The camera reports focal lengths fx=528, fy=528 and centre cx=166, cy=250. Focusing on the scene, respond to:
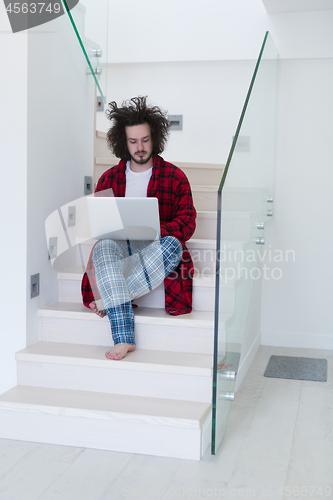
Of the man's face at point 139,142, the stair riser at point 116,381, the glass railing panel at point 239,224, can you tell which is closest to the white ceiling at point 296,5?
the glass railing panel at point 239,224

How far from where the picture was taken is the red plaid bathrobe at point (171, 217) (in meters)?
2.32

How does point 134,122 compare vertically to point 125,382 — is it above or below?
above

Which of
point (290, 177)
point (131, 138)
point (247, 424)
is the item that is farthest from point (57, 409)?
point (290, 177)

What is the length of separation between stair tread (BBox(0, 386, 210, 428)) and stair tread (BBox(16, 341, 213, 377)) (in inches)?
4.6

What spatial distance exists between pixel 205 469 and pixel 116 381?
20.0 inches

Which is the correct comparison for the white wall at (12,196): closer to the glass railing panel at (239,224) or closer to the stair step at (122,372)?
the stair step at (122,372)

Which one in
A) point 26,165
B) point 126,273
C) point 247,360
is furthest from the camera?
point 247,360

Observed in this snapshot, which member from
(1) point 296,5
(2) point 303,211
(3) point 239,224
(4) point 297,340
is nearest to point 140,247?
(3) point 239,224

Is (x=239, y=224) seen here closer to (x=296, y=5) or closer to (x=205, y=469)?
(x=205, y=469)

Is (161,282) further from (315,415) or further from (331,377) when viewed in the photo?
(331,377)

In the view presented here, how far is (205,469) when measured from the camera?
179cm

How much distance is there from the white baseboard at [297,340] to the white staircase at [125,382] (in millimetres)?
1307

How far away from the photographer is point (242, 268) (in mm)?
2250

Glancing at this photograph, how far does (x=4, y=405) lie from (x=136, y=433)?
521 mm
